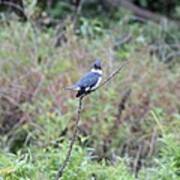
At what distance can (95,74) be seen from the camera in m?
3.64

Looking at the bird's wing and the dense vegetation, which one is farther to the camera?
the dense vegetation

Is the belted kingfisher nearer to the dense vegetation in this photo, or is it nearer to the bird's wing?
the bird's wing

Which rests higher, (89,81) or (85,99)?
(89,81)

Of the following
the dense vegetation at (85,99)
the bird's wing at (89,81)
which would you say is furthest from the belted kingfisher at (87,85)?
the dense vegetation at (85,99)

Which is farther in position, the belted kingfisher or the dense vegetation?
the dense vegetation

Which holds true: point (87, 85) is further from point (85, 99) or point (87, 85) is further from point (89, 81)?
point (85, 99)

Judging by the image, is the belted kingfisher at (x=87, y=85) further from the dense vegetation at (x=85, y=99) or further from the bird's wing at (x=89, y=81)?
the dense vegetation at (x=85, y=99)

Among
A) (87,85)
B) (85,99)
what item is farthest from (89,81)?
(85,99)

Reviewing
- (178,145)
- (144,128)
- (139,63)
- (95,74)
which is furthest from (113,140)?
(95,74)

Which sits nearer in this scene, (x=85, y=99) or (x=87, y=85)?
(x=87, y=85)

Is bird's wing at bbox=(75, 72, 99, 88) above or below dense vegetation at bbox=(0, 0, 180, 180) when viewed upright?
above

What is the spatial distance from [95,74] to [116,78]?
109 inches

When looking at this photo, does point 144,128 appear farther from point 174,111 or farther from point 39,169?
point 39,169

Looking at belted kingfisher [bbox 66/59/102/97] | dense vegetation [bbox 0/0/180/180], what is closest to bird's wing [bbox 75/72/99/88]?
belted kingfisher [bbox 66/59/102/97]
